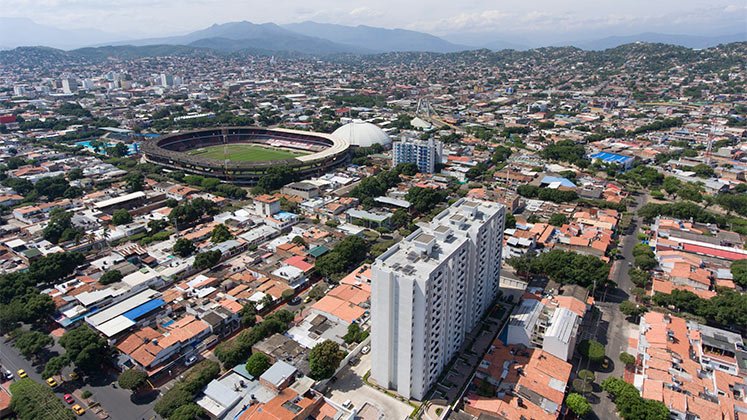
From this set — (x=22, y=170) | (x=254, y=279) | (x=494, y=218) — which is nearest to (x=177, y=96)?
(x=22, y=170)

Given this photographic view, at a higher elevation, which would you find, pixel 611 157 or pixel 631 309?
pixel 611 157

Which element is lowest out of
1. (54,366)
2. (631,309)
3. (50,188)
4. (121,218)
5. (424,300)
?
(54,366)

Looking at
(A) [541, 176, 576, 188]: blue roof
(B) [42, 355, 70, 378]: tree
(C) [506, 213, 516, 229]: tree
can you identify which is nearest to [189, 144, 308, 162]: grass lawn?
(A) [541, 176, 576, 188]: blue roof

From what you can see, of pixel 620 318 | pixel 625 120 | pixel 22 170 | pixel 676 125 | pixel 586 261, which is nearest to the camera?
pixel 620 318

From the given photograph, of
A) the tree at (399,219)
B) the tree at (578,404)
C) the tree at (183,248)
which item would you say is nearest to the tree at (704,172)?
the tree at (399,219)

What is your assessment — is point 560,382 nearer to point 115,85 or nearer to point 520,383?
point 520,383

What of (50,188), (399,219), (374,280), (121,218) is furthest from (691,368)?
(50,188)

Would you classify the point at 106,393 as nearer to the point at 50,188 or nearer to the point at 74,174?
the point at 50,188
